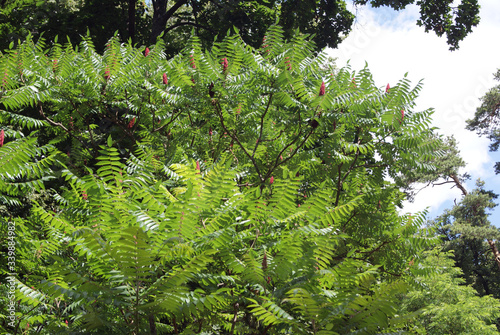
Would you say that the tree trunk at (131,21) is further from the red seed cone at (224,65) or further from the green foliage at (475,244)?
the green foliage at (475,244)

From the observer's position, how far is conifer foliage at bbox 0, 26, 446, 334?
8.09 ft

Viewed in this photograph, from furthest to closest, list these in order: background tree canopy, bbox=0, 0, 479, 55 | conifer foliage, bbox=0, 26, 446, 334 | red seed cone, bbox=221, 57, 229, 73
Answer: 1. background tree canopy, bbox=0, 0, 479, 55
2. red seed cone, bbox=221, 57, 229, 73
3. conifer foliage, bbox=0, 26, 446, 334

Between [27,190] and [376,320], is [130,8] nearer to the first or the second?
[27,190]

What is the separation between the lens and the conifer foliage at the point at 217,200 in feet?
8.09

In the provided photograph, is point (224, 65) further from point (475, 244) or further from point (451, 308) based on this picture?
point (475, 244)

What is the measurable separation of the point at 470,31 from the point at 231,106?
487 inches

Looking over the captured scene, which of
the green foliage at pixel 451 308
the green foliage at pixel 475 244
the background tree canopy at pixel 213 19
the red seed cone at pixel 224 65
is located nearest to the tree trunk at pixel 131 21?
the background tree canopy at pixel 213 19

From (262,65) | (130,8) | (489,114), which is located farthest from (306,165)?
(489,114)

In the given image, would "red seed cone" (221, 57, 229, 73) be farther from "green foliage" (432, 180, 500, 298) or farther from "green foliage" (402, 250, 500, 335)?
"green foliage" (432, 180, 500, 298)

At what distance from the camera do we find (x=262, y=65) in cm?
583

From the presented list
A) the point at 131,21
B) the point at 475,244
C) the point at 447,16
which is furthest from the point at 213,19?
the point at 475,244

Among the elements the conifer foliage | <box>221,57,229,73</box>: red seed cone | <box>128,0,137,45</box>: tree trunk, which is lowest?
the conifer foliage

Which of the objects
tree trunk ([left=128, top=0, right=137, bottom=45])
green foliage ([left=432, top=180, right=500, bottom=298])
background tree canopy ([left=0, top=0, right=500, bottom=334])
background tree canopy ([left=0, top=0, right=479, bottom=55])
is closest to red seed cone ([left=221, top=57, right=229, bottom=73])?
background tree canopy ([left=0, top=0, right=500, bottom=334])

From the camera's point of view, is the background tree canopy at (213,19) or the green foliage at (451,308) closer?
the background tree canopy at (213,19)
